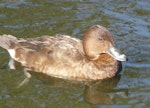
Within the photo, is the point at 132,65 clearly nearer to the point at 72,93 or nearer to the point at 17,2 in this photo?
the point at 72,93

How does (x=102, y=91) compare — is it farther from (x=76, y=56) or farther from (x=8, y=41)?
(x=8, y=41)

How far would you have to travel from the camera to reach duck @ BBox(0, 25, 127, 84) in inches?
382

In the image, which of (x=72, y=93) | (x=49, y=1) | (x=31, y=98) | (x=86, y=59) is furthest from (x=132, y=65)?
(x=49, y=1)

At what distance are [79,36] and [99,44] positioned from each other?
1508mm

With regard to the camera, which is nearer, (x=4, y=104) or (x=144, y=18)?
Result: (x=4, y=104)

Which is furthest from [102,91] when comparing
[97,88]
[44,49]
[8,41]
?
[8,41]

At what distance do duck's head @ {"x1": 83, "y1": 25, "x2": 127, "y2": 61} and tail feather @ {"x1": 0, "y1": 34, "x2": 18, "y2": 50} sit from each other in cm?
133

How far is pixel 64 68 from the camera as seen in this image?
9727 mm

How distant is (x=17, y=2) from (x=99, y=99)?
421 centimetres

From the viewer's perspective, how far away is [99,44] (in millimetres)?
9750

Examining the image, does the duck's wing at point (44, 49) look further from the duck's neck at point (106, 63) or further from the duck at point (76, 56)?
the duck's neck at point (106, 63)

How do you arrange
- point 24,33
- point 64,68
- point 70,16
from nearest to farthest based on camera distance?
point 64,68 → point 24,33 → point 70,16

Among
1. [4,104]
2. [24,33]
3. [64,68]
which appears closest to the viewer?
[4,104]

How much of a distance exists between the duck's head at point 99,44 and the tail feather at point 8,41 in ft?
4.37
